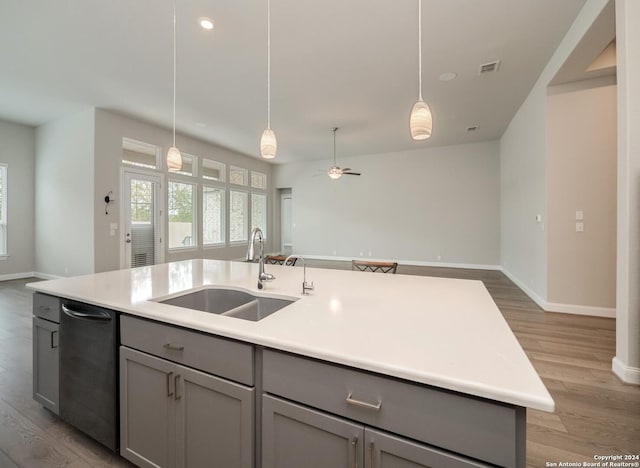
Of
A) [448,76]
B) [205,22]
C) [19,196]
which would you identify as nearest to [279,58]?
[205,22]

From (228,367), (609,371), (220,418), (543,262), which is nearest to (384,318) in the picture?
(228,367)

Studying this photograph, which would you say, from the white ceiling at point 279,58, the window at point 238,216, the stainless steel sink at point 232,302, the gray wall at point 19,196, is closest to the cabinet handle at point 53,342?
the stainless steel sink at point 232,302

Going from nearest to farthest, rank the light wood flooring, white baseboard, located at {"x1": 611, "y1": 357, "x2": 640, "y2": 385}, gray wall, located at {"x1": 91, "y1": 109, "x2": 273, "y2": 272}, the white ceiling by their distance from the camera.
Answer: the light wood flooring → white baseboard, located at {"x1": 611, "y1": 357, "x2": 640, "y2": 385} → the white ceiling → gray wall, located at {"x1": 91, "y1": 109, "x2": 273, "y2": 272}

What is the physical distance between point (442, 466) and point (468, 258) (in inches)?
308

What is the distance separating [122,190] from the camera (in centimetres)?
553

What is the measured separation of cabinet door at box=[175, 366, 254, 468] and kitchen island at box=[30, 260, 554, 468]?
0.01 meters

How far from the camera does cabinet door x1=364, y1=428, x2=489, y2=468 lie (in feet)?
2.46

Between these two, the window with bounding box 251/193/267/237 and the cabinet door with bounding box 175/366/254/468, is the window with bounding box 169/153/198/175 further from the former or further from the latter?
the cabinet door with bounding box 175/366/254/468

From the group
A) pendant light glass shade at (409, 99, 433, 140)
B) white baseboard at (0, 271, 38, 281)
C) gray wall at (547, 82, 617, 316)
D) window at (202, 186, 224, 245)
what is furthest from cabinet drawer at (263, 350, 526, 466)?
white baseboard at (0, 271, 38, 281)

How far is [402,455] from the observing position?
80 centimetres

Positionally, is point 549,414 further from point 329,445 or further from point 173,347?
point 173,347

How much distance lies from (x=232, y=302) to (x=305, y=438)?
1.02m

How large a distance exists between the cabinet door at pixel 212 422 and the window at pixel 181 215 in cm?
605

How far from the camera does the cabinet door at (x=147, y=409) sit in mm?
1229
